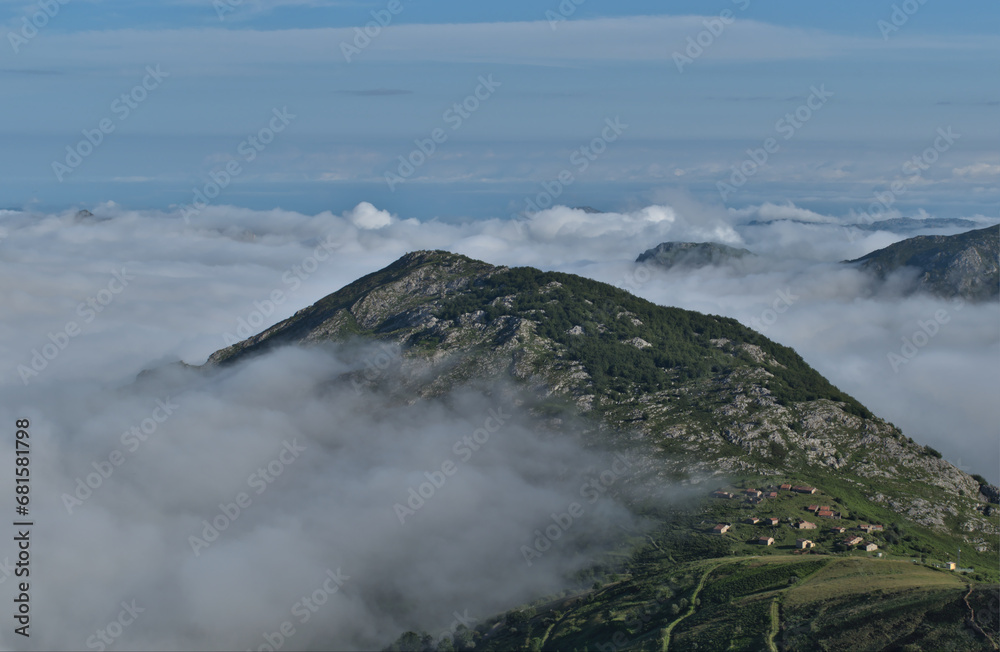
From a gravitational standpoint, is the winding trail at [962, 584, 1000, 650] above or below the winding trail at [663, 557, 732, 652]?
above

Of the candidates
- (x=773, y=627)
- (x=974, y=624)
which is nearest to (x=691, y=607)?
(x=773, y=627)

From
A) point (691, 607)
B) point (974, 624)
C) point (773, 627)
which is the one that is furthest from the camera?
point (691, 607)

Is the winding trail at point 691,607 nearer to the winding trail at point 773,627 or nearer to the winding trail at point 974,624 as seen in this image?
the winding trail at point 773,627

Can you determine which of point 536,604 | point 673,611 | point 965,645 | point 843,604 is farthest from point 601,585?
point 965,645

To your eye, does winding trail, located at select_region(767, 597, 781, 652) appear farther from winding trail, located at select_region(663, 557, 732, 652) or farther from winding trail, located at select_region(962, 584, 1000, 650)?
winding trail, located at select_region(962, 584, 1000, 650)

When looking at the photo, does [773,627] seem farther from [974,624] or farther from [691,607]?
[974,624]

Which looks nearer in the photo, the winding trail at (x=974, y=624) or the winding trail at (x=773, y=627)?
the winding trail at (x=974, y=624)

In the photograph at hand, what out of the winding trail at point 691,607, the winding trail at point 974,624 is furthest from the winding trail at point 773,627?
the winding trail at point 974,624

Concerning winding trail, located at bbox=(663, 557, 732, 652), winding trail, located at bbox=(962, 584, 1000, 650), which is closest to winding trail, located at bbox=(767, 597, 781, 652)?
winding trail, located at bbox=(663, 557, 732, 652)

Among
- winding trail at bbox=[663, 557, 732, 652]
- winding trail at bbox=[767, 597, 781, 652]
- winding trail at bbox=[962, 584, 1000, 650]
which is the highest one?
winding trail at bbox=[962, 584, 1000, 650]

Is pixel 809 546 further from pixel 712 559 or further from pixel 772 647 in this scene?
pixel 772 647

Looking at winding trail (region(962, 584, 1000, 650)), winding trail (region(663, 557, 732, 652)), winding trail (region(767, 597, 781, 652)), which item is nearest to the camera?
winding trail (region(962, 584, 1000, 650))
